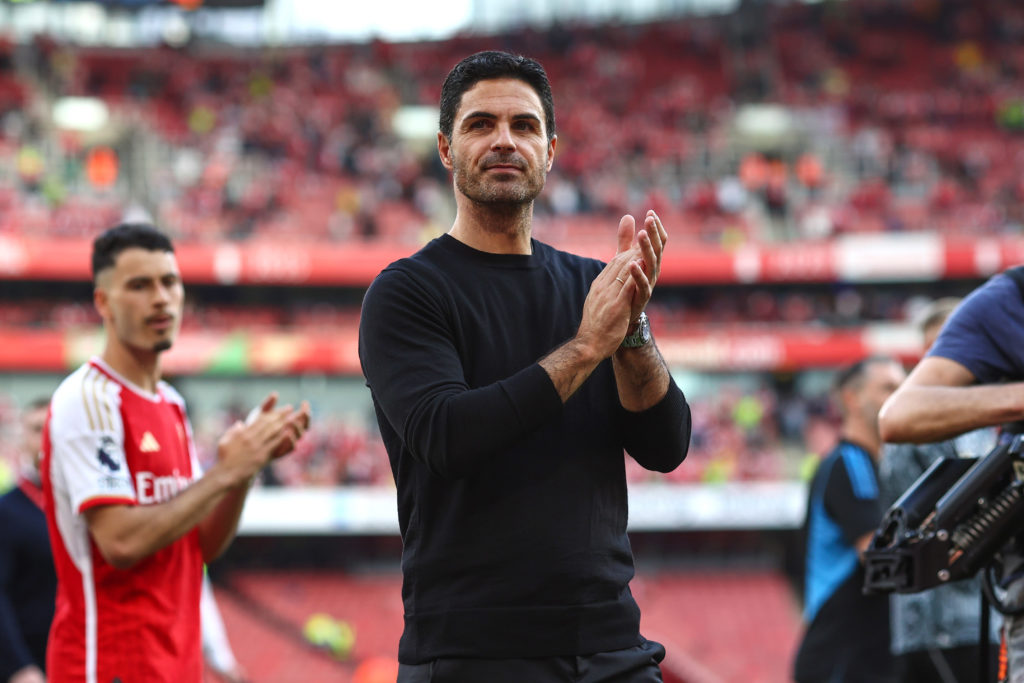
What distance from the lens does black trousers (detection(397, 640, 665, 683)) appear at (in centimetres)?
236

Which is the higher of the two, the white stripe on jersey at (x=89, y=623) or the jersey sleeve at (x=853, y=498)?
the jersey sleeve at (x=853, y=498)

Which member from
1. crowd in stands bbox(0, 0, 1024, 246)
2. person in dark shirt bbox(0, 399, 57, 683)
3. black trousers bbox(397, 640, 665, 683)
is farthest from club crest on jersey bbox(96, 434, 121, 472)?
crowd in stands bbox(0, 0, 1024, 246)

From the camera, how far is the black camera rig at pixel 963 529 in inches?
118

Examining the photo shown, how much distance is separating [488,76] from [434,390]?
80 cm

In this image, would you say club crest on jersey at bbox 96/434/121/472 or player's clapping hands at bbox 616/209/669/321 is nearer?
player's clapping hands at bbox 616/209/669/321

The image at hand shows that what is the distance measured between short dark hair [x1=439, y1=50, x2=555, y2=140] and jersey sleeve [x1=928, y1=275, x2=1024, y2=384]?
55.5 inches

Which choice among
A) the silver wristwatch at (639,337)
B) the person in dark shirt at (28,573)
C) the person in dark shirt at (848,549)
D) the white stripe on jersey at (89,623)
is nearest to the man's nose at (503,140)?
the silver wristwatch at (639,337)

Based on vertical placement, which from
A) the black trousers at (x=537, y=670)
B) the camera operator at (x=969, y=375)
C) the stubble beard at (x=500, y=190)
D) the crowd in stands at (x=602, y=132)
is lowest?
the black trousers at (x=537, y=670)

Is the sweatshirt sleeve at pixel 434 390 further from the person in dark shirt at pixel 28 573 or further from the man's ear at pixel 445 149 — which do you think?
the person in dark shirt at pixel 28 573

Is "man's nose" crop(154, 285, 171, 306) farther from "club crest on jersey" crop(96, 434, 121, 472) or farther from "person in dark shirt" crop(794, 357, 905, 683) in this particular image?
"person in dark shirt" crop(794, 357, 905, 683)

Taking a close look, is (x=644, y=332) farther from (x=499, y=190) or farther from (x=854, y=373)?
(x=854, y=373)

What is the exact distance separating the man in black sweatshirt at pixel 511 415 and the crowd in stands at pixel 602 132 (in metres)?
23.7

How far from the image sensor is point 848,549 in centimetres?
503

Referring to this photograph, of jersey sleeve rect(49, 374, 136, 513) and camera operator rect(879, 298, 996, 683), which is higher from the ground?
jersey sleeve rect(49, 374, 136, 513)
